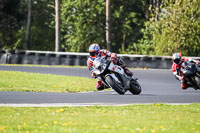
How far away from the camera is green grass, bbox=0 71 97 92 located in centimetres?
1830

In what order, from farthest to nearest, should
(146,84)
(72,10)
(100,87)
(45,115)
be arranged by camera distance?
(72,10)
(146,84)
(100,87)
(45,115)

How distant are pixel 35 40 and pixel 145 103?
1645 inches

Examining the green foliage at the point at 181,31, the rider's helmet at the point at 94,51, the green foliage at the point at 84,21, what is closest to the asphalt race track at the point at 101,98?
the rider's helmet at the point at 94,51

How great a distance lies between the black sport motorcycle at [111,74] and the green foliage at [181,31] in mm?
18782

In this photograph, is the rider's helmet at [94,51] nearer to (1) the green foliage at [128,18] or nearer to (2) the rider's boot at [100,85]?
(2) the rider's boot at [100,85]

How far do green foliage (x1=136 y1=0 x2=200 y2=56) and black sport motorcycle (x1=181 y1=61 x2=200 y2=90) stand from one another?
1625 cm

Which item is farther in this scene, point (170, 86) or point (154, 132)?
point (170, 86)

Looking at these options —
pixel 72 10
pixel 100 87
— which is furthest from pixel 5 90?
pixel 72 10

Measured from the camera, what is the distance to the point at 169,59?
29297 mm

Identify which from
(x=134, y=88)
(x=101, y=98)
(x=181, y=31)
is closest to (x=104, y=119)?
(x=101, y=98)

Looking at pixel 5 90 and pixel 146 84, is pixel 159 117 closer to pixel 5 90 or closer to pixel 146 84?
pixel 5 90

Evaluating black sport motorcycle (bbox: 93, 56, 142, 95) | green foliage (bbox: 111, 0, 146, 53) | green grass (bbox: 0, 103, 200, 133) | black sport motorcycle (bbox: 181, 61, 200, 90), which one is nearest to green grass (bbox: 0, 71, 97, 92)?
black sport motorcycle (bbox: 93, 56, 142, 95)

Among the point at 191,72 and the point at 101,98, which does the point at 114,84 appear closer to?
the point at 101,98

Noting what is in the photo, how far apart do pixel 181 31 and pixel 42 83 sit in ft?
54.9
